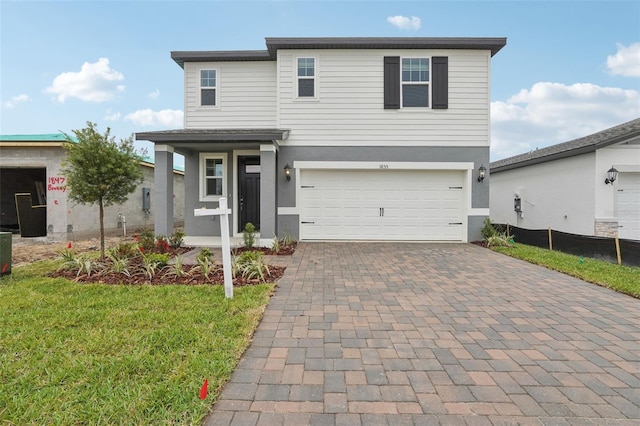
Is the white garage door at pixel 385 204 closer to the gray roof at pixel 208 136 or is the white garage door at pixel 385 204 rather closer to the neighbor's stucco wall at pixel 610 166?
the gray roof at pixel 208 136

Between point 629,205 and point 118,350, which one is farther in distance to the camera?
point 629,205

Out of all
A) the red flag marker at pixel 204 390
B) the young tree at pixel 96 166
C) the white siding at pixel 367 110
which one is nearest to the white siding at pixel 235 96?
the white siding at pixel 367 110

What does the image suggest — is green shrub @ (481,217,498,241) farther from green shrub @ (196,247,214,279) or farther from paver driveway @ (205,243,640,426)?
green shrub @ (196,247,214,279)

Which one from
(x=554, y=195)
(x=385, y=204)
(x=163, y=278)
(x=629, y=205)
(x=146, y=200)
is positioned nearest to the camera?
(x=163, y=278)

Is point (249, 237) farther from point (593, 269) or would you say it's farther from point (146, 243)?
point (593, 269)

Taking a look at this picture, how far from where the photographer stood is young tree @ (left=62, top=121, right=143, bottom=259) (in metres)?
5.99

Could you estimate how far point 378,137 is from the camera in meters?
9.89

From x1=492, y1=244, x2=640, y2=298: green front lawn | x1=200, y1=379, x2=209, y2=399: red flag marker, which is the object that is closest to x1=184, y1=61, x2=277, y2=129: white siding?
x1=492, y1=244, x2=640, y2=298: green front lawn

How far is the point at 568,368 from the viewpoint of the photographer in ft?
8.66

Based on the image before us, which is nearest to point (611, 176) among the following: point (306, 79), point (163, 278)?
point (306, 79)

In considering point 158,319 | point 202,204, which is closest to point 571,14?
point 202,204

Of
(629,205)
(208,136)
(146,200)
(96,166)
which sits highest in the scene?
(208,136)

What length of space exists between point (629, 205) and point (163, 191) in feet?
46.1

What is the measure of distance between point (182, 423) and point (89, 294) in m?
3.59
